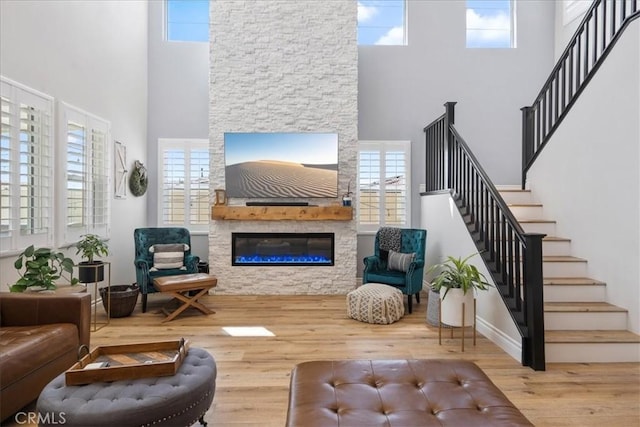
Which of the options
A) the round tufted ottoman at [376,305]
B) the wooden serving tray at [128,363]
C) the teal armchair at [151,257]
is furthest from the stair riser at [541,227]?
the teal armchair at [151,257]

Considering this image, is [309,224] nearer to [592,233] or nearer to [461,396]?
[592,233]

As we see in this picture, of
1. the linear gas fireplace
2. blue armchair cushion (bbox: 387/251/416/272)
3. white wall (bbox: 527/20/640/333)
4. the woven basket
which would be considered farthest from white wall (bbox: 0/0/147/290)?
white wall (bbox: 527/20/640/333)

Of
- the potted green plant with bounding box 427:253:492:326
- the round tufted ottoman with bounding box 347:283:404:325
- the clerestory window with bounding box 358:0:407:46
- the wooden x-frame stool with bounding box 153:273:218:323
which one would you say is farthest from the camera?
the clerestory window with bounding box 358:0:407:46

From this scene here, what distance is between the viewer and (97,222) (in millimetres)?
4797

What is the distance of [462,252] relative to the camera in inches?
173

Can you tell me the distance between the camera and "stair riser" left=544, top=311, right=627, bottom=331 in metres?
3.41

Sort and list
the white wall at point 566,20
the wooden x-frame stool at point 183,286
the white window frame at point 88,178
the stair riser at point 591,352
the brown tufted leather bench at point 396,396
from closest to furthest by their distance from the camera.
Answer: the brown tufted leather bench at point 396,396 → the stair riser at point 591,352 → the white window frame at point 88,178 → the wooden x-frame stool at point 183,286 → the white wall at point 566,20

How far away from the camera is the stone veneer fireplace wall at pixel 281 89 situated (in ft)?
18.5

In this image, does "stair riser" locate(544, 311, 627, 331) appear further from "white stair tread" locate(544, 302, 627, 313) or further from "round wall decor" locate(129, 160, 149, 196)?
"round wall decor" locate(129, 160, 149, 196)

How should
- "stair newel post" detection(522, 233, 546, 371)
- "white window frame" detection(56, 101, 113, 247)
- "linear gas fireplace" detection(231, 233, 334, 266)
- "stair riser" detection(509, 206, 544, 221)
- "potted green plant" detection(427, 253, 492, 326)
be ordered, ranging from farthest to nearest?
1. "linear gas fireplace" detection(231, 233, 334, 266)
2. "stair riser" detection(509, 206, 544, 221)
3. "white window frame" detection(56, 101, 113, 247)
4. "potted green plant" detection(427, 253, 492, 326)
5. "stair newel post" detection(522, 233, 546, 371)

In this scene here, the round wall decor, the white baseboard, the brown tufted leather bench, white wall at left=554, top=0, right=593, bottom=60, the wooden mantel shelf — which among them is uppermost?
white wall at left=554, top=0, right=593, bottom=60

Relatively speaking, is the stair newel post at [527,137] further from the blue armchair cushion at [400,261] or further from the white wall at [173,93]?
the white wall at [173,93]

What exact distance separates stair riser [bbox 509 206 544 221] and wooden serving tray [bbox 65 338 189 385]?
13.3ft

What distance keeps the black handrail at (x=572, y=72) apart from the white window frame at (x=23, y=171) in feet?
17.7
